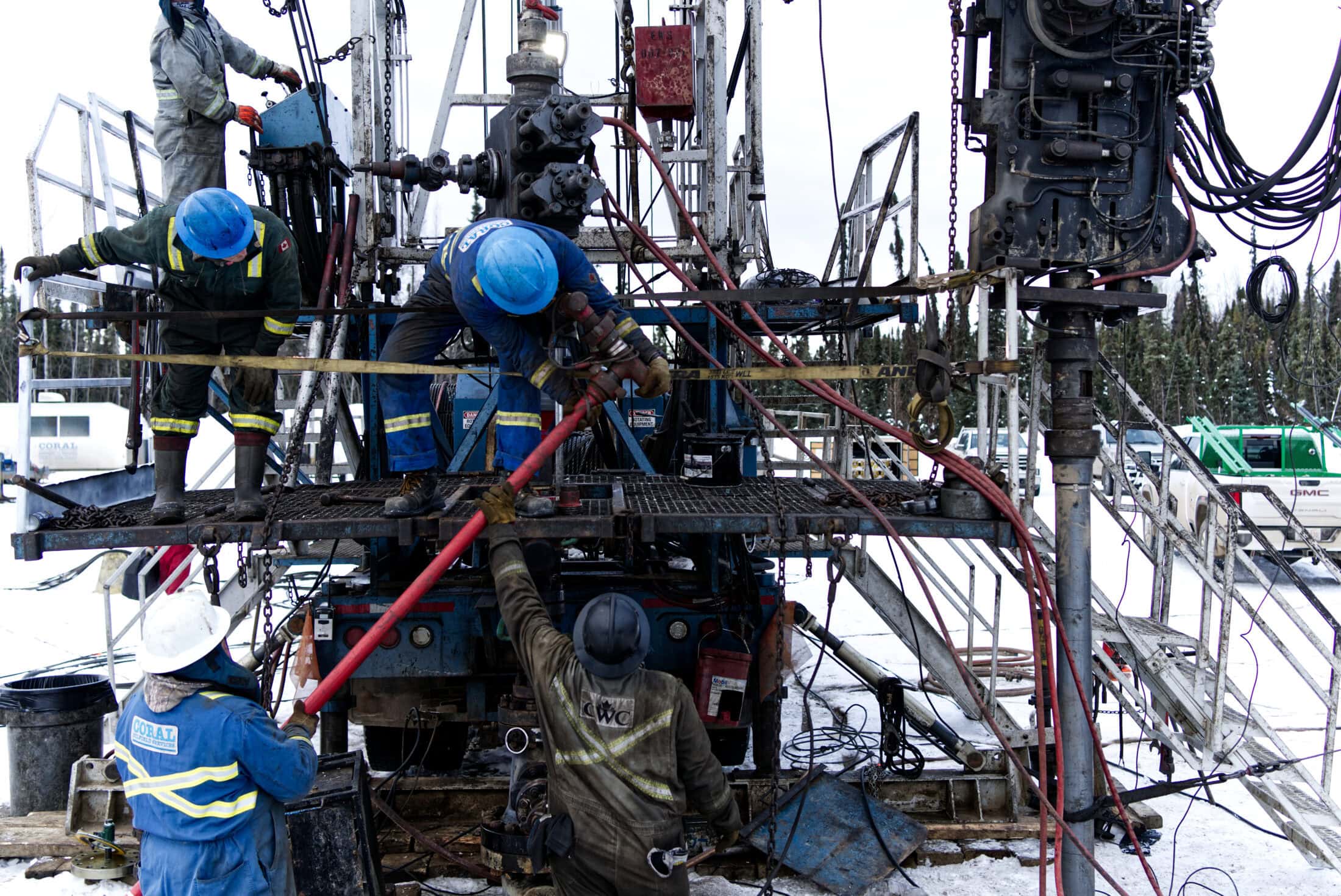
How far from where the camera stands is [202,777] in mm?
3107

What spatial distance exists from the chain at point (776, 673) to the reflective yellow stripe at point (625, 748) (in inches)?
36.6

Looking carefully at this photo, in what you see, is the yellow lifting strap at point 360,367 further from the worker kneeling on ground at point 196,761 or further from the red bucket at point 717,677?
the worker kneeling on ground at point 196,761

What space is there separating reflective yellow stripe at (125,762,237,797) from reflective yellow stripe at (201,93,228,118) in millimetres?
4509

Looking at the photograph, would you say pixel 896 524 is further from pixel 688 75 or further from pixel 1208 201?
pixel 688 75

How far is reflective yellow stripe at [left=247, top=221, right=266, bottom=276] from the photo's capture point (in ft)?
15.8

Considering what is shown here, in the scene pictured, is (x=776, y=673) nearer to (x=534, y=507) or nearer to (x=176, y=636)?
(x=534, y=507)

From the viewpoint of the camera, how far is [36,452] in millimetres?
30859

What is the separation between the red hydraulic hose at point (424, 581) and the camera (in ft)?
12.9

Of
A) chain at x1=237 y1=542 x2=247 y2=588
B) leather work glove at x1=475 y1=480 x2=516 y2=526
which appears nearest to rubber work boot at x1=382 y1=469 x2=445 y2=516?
leather work glove at x1=475 y1=480 x2=516 y2=526

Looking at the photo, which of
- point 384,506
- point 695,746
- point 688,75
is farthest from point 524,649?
point 688,75

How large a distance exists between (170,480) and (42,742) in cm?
242

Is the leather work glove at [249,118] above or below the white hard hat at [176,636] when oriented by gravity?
above

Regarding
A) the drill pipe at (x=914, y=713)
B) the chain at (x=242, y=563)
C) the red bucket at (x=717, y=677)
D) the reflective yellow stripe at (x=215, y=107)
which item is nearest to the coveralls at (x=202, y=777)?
the chain at (x=242, y=563)

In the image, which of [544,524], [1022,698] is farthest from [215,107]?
[1022,698]
